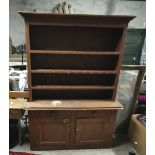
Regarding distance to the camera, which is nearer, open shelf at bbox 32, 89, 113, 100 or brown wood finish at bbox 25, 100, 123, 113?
brown wood finish at bbox 25, 100, 123, 113

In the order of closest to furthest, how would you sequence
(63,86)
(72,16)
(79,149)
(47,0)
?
1. (72,16)
2. (63,86)
3. (79,149)
4. (47,0)

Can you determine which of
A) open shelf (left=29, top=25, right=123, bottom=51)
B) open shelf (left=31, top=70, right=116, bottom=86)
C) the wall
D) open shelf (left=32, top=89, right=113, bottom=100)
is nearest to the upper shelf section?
open shelf (left=29, top=25, right=123, bottom=51)

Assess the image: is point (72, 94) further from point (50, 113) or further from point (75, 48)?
point (75, 48)

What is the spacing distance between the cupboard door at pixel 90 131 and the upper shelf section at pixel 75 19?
1.20 m

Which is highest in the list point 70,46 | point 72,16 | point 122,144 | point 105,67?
point 72,16

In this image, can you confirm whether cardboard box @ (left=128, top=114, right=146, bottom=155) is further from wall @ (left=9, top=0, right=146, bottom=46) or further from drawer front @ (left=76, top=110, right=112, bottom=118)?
wall @ (left=9, top=0, right=146, bottom=46)

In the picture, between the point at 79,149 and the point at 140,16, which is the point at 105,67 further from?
the point at 140,16

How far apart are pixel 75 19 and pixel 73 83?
881 mm

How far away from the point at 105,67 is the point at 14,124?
1.57 m

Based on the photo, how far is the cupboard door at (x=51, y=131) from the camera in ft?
8.09

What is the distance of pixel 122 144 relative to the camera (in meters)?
2.87

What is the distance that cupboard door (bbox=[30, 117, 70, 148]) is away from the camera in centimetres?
247

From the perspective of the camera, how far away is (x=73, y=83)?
2.64m
